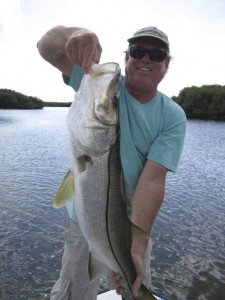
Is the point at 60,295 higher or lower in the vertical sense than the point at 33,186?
higher

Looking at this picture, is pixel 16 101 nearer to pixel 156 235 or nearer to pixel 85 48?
pixel 156 235

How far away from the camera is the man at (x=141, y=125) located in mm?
3301

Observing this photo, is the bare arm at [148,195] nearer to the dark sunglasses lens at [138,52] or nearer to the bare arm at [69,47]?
the dark sunglasses lens at [138,52]

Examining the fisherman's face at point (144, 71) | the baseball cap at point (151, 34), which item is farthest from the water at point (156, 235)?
the baseball cap at point (151, 34)

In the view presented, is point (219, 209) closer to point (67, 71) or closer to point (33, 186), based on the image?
point (33, 186)

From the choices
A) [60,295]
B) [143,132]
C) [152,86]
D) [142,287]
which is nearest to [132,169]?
[143,132]

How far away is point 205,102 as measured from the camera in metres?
81.1

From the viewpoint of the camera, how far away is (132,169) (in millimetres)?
3402

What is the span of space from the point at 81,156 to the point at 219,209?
33.6 ft

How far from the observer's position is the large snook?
8.43 ft

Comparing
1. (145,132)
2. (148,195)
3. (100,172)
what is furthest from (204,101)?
(100,172)

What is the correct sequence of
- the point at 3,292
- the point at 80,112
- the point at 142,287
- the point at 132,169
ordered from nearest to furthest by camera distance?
the point at 80,112, the point at 142,287, the point at 132,169, the point at 3,292

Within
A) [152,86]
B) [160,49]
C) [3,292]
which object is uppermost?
[160,49]

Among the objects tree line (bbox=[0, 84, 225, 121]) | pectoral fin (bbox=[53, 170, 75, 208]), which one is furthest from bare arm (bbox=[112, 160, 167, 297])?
tree line (bbox=[0, 84, 225, 121])
